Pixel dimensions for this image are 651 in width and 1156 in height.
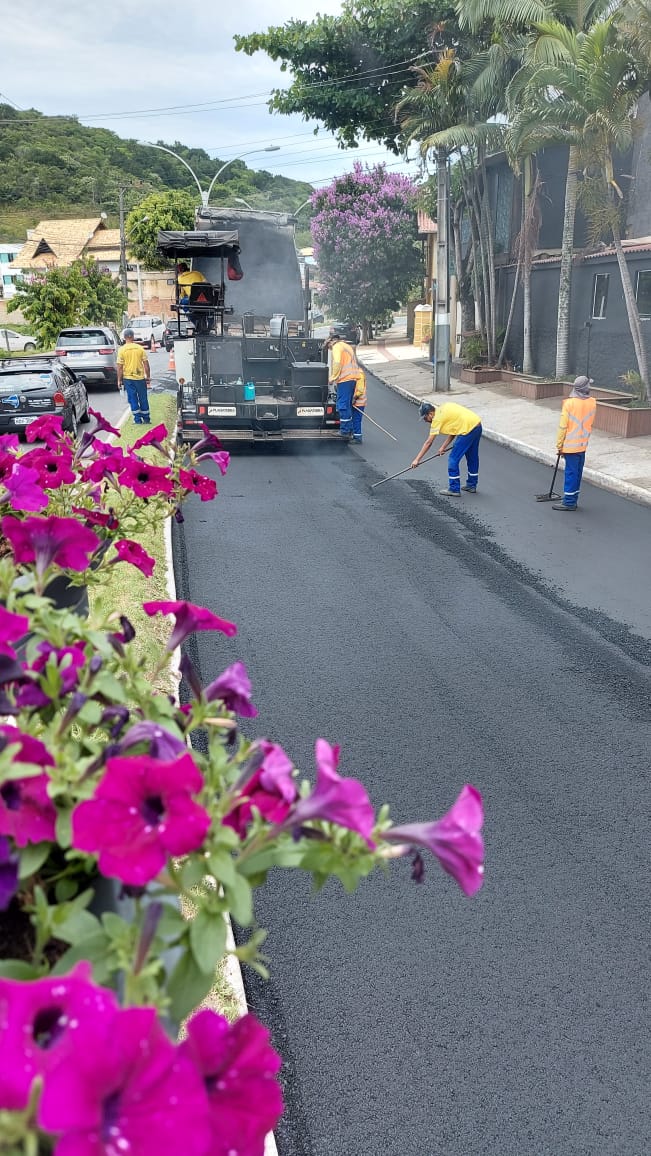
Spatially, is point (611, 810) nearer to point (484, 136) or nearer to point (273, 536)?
point (273, 536)

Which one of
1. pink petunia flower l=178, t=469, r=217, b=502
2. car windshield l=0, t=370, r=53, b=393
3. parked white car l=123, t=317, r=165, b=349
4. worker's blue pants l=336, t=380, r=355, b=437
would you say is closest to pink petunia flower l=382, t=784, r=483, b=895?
pink petunia flower l=178, t=469, r=217, b=502

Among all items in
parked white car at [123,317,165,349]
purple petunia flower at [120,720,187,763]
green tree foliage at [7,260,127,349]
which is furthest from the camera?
parked white car at [123,317,165,349]

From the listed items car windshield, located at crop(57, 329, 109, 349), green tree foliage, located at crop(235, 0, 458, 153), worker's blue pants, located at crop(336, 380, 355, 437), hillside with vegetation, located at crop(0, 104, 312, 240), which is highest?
hillside with vegetation, located at crop(0, 104, 312, 240)

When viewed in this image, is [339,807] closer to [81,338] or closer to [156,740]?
[156,740]

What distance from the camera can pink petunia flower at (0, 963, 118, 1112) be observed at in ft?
3.13

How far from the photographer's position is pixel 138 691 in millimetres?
1981

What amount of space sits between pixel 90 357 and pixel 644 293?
14.1m

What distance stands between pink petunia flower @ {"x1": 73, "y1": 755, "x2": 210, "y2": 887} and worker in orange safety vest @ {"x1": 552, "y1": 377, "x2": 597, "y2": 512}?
33.3 feet

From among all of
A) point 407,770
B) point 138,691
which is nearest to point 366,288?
point 407,770

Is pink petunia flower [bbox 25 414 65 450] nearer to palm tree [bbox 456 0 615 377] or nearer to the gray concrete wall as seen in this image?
palm tree [bbox 456 0 615 377]

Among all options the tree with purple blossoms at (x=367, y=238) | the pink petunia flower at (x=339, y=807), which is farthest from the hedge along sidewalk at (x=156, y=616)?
the tree with purple blossoms at (x=367, y=238)

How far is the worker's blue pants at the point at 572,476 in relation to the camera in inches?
430

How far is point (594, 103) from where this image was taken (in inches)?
641

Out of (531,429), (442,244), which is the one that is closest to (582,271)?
(442,244)
